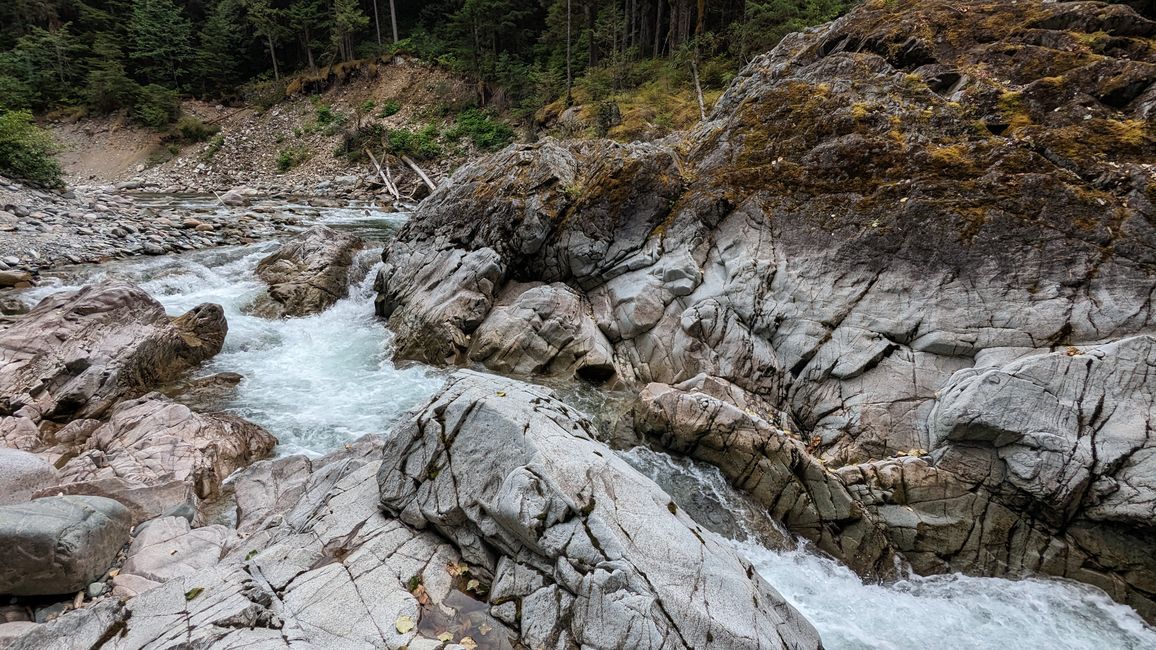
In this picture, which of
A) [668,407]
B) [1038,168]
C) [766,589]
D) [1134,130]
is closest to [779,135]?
[1038,168]

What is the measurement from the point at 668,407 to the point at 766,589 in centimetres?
324

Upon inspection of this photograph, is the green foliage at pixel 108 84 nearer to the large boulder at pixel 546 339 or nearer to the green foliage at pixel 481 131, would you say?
the green foliage at pixel 481 131

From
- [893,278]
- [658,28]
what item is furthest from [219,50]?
[893,278]

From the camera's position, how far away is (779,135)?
38.1ft

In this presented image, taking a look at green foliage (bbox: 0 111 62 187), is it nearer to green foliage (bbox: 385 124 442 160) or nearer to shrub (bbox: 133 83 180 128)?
green foliage (bbox: 385 124 442 160)

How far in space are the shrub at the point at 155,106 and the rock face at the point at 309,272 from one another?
35497 millimetres

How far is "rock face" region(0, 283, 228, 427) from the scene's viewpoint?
8961mm

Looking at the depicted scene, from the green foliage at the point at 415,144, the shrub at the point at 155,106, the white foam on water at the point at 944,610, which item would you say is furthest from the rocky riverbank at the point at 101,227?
the white foam on water at the point at 944,610

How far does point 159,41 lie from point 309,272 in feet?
154

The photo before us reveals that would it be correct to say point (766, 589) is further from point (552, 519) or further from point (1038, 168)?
point (1038, 168)

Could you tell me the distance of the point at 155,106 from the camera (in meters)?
39.6

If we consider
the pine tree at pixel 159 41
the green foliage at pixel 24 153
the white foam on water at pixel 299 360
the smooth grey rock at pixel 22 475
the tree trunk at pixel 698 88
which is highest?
the pine tree at pixel 159 41

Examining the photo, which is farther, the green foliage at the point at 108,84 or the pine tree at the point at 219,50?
the pine tree at the point at 219,50

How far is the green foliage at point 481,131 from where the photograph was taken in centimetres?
3600
